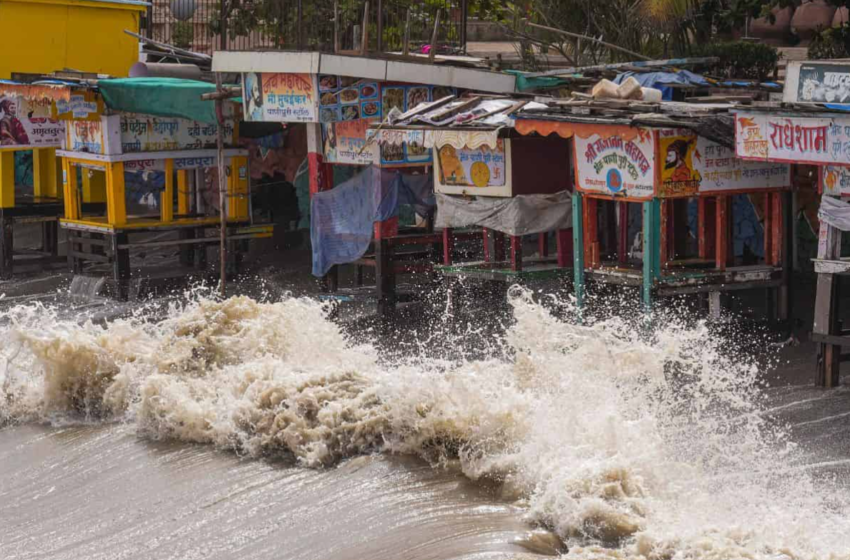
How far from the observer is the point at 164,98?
684 inches

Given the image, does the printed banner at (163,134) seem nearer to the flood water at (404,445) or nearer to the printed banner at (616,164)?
the flood water at (404,445)

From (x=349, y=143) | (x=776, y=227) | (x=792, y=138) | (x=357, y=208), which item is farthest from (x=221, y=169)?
(x=792, y=138)

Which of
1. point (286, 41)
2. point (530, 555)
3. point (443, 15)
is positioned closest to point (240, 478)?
point (530, 555)

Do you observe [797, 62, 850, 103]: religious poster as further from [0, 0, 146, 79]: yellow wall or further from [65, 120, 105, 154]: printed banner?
[0, 0, 146, 79]: yellow wall

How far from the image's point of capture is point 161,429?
481 inches

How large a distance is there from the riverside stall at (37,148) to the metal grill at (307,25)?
2.28m

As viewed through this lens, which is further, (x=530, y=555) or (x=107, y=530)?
(x=107, y=530)

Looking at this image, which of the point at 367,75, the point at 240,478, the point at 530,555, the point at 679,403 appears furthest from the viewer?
the point at 367,75

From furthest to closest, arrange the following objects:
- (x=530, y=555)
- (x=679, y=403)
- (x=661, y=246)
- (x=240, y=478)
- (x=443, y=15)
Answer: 1. (x=443, y=15)
2. (x=661, y=246)
3. (x=679, y=403)
4. (x=240, y=478)
5. (x=530, y=555)

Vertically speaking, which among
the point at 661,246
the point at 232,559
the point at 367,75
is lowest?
the point at 232,559

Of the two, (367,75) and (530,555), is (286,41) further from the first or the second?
(530,555)

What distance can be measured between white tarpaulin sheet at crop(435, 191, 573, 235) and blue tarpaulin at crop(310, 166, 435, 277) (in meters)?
1.22

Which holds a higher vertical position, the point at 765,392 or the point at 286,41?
the point at 286,41

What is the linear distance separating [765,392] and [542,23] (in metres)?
9.66
